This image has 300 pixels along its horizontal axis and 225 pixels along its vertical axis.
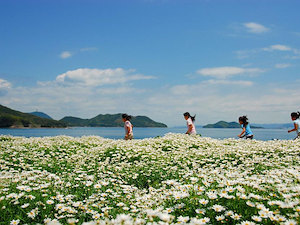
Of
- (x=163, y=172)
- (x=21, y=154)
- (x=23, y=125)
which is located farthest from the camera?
(x=23, y=125)

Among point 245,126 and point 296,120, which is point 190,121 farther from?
point 296,120

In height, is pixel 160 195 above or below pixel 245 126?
below

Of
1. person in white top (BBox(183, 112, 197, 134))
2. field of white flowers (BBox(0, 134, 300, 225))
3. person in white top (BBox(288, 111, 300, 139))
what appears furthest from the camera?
person in white top (BBox(183, 112, 197, 134))

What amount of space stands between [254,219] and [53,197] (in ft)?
12.6

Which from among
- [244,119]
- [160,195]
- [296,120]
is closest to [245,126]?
[244,119]

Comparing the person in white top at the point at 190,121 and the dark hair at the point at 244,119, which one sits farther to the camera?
the person in white top at the point at 190,121

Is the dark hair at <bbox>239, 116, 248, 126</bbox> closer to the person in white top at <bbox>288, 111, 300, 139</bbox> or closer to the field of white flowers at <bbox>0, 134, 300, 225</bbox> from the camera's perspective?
the person in white top at <bbox>288, 111, 300, 139</bbox>

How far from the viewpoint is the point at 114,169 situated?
29.0 ft

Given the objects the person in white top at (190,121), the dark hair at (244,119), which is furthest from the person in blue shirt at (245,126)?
the person in white top at (190,121)

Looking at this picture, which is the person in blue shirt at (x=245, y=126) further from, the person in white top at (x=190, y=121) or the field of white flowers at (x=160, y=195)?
the field of white flowers at (x=160, y=195)

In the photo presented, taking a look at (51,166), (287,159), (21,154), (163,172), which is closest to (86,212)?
(163,172)

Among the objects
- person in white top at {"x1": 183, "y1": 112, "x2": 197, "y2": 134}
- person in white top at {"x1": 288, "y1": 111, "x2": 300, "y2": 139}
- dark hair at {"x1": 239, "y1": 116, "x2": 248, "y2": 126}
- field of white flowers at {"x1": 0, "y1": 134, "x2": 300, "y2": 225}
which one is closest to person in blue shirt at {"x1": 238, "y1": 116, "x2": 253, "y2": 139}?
dark hair at {"x1": 239, "y1": 116, "x2": 248, "y2": 126}

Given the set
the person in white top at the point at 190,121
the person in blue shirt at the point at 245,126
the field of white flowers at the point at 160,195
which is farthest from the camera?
the person in white top at the point at 190,121

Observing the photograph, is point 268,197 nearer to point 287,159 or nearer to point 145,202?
point 145,202
